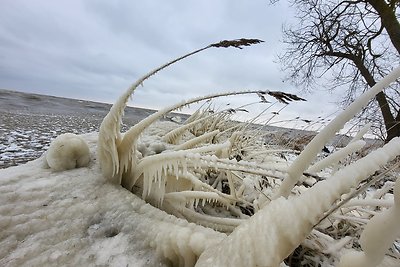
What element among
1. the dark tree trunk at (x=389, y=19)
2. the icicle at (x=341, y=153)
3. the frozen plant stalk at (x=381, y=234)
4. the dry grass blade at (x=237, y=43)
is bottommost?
the frozen plant stalk at (x=381, y=234)

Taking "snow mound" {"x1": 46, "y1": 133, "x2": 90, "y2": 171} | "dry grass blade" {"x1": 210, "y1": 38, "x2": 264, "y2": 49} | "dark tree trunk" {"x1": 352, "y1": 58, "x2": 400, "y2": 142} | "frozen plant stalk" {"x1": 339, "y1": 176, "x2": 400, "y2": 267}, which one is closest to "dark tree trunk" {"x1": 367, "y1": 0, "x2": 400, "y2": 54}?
"dark tree trunk" {"x1": 352, "y1": 58, "x2": 400, "y2": 142}

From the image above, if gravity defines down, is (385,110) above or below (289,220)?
above

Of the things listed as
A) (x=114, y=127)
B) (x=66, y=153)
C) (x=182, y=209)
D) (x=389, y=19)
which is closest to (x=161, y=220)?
(x=182, y=209)

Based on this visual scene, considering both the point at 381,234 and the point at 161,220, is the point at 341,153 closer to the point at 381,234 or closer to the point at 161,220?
the point at 381,234

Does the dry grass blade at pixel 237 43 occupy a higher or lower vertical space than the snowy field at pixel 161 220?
higher

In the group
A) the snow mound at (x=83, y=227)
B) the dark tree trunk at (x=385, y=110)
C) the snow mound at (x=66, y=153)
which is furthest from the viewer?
the dark tree trunk at (x=385, y=110)

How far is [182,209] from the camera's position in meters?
1.09

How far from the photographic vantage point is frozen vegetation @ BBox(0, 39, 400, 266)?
496 millimetres

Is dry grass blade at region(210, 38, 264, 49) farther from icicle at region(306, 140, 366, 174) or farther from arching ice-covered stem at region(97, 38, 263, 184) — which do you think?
icicle at region(306, 140, 366, 174)

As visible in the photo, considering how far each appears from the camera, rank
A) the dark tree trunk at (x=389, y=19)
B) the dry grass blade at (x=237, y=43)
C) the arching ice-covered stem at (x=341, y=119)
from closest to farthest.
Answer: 1. the arching ice-covered stem at (x=341, y=119)
2. the dry grass blade at (x=237, y=43)
3. the dark tree trunk at (x=389, y=19)

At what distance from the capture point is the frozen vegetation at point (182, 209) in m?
0.50

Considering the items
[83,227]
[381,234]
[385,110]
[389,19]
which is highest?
[389,19]

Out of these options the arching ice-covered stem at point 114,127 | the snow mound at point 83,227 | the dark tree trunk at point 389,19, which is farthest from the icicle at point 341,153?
the dark tree trunk at point 389,19

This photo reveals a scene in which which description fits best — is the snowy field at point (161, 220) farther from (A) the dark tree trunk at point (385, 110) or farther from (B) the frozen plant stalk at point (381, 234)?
(A) the dark tree trunk at point (385, 110)
